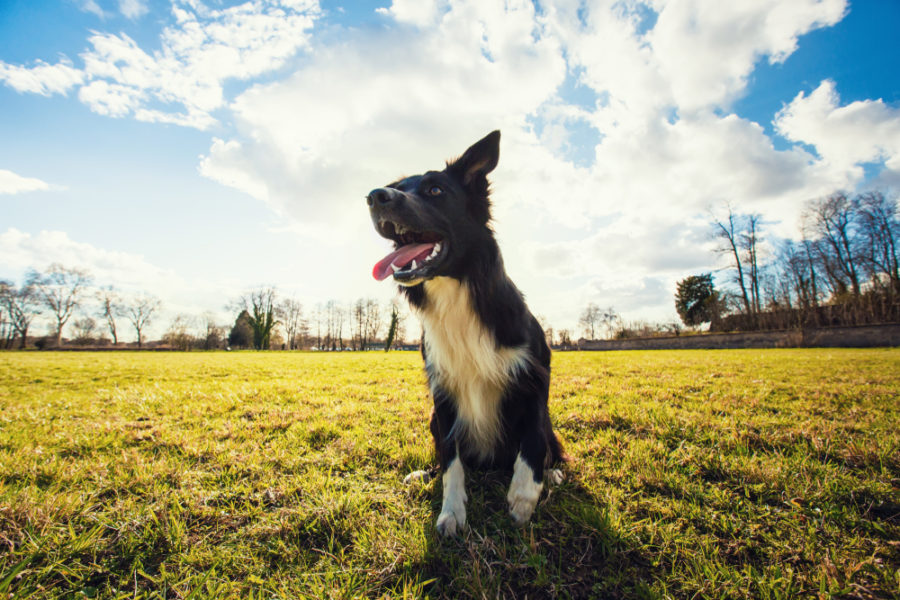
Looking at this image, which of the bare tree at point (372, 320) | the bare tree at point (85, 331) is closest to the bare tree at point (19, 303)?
the bare tree at point (85, 331)

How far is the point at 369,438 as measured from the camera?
11.6 feet

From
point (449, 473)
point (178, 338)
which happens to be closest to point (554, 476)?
point (449, 473)

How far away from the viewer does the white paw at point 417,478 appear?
2498 mm

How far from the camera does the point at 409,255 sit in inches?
108

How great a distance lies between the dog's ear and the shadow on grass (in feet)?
8.22

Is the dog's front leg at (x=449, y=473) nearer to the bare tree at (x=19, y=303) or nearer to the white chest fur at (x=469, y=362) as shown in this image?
the white chest fur at (x=469, y=362)

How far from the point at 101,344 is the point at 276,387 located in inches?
2899

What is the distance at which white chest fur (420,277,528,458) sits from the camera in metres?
2.50

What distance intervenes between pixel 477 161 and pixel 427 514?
8.75 feet

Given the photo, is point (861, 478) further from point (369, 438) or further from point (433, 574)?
point (369, 438)

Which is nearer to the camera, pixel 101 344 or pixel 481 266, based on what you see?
pixel 481 266

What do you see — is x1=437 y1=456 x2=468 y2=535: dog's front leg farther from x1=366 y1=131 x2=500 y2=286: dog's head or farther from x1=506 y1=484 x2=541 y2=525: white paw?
x1=366 y1=131 x2=500 y2=286: dog's head

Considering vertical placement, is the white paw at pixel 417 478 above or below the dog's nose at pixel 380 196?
below

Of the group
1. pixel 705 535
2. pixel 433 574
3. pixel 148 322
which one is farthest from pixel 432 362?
pixel 148 322
